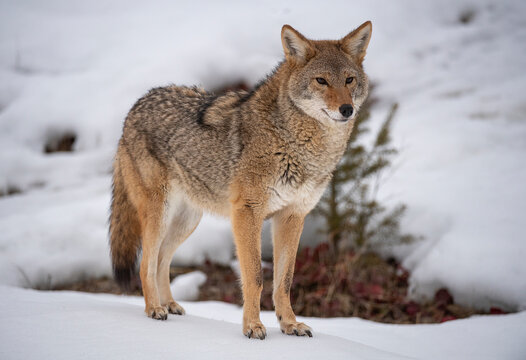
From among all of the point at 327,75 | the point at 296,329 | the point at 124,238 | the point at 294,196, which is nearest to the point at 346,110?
the point at 327,75

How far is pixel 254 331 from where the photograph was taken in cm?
302

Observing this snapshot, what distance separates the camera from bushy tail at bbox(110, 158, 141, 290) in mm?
4121

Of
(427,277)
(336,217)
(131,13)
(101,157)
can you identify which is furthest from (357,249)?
(131,13)

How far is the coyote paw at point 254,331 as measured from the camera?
9.85ft

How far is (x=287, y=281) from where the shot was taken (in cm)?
352

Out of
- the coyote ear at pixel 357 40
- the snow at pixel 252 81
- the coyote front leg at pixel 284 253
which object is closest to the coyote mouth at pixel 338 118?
the coyote ear at pixel 357 40

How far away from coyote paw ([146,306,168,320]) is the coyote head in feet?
6.32

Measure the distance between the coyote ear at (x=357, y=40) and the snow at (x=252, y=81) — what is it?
10.1ft

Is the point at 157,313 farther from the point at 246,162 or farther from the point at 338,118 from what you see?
the point at 338,118

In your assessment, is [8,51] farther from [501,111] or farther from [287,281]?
[501,111]

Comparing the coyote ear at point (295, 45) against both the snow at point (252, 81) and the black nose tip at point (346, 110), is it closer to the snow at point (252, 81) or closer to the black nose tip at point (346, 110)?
the black nose tip at point (346, 110)

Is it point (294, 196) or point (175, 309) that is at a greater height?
point (294, 196)

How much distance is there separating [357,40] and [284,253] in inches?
70.7

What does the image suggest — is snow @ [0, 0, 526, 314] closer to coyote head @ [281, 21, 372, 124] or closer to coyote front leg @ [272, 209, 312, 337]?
coyote front leg @ [272, 209, 312, 337]
